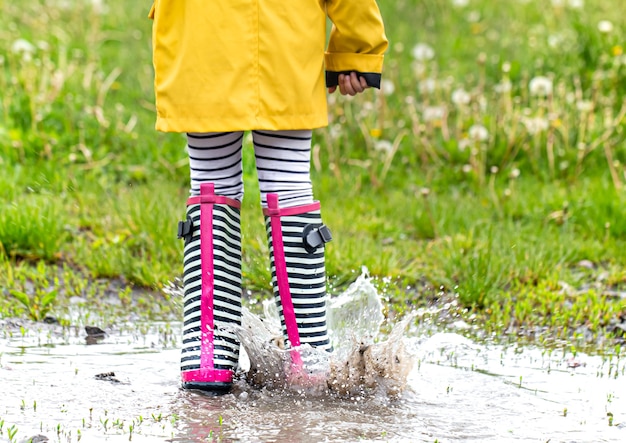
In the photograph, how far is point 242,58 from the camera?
271 centimetres

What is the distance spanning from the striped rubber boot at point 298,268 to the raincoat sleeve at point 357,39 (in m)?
0.42

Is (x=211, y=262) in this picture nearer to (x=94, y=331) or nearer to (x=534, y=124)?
(x=94, y=331)

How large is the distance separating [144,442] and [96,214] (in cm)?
278

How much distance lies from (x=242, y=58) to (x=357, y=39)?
355mm

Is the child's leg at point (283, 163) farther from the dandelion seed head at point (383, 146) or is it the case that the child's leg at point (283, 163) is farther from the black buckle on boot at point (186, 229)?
the dandelion seed head at point (383, 146)

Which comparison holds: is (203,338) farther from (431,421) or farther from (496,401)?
(496,401)

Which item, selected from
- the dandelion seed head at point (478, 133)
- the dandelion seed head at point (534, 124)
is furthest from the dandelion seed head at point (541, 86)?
the dandelion seed head at point (478, 133)

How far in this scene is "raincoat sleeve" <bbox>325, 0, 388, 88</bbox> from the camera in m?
2.79

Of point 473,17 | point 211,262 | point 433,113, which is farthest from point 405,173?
point 211,262

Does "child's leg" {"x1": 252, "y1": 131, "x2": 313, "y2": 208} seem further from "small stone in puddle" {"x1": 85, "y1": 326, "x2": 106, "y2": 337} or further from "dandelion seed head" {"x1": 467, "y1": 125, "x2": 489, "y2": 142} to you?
"dandelion seed head" {"x1": 467, "y1": 125, "x2": 489, "y2": 142}

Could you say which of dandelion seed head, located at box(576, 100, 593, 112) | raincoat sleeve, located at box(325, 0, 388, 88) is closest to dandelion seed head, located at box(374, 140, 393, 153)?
dandelion seed head, located at box(576, 100, 593, 112)

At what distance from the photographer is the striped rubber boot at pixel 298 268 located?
289 centimetres

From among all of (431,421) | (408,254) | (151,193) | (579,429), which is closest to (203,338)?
(431,421)

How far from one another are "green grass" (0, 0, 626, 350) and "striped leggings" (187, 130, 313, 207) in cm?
92
